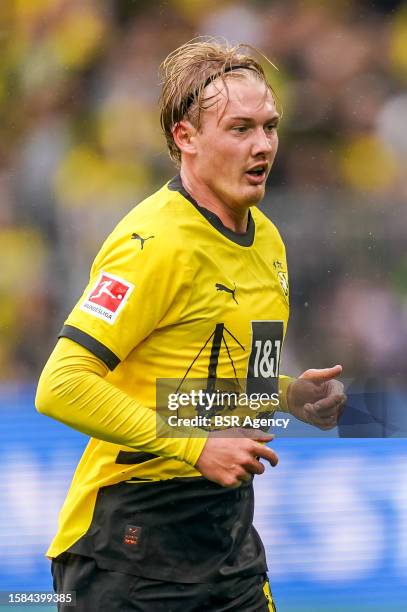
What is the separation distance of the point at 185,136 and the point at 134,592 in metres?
0.86

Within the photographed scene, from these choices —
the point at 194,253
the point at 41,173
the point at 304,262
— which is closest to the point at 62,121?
the point at 41,173

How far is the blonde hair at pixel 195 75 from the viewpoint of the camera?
6.84ft

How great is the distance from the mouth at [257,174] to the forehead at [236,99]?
0.10m

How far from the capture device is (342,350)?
3.46 meters

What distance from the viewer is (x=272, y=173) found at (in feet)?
11.4

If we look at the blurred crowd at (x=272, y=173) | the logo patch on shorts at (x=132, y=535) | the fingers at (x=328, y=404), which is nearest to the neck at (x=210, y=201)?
the fingers at (x=328, y=404)

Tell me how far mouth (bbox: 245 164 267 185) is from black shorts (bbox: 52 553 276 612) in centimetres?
75

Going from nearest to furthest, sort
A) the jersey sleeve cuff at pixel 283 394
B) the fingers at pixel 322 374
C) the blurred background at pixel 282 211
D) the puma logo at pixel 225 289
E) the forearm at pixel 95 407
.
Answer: the forearm at pixel 95 407 < the puma logo at pixel 225 289 < the fingers at pixel 322 374 < the jersey sleeve cuff at pixel 283 394 < the blurred background at pixel 282 211

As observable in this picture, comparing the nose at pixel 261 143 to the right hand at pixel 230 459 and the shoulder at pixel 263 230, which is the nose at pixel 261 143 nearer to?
the shoulder at pixel 263 230

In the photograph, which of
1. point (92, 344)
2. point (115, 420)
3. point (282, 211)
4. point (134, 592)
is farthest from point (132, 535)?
point (282, 211)

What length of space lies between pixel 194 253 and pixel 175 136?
0.96 ft

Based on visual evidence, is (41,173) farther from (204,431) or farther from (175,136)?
(204,431)

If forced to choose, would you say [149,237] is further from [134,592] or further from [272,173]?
[272,173]

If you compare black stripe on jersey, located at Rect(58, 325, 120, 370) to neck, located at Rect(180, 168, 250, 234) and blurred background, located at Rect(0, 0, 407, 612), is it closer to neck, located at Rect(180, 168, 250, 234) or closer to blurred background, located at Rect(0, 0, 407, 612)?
neck, located at Rect(180, 168, 250, 234)
